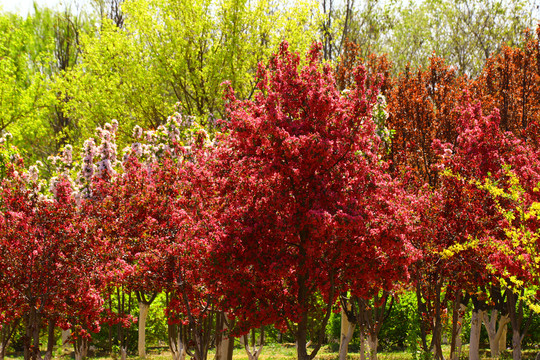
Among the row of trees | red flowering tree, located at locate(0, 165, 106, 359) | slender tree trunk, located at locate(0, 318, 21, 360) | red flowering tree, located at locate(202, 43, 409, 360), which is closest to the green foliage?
the row of trees

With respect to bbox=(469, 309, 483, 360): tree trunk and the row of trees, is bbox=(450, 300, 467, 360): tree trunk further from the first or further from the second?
the row of trees

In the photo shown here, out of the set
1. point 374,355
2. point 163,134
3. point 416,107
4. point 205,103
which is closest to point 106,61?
point 205,103

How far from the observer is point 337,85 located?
18172 mm

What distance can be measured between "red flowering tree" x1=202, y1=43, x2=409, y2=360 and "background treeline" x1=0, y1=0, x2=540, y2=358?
1.17m

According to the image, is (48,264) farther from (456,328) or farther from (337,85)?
(337,85)

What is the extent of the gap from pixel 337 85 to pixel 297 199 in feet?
36.1

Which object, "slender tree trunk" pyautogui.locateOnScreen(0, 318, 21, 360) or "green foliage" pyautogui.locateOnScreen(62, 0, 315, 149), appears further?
"green foliage" pyautogui.locateOnScreen(62, 0, 315, 149)

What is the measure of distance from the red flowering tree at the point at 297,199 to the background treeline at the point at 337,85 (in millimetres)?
1166

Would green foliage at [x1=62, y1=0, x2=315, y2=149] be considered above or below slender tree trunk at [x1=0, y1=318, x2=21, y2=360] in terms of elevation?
above

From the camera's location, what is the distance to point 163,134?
48.2 feet

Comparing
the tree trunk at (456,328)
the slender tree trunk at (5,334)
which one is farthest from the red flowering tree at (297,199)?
the slender tree trunk at (5,334)

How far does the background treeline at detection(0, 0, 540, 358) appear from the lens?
43.1ft

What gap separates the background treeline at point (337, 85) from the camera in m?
13.1

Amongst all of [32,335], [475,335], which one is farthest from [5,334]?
[475,335]
